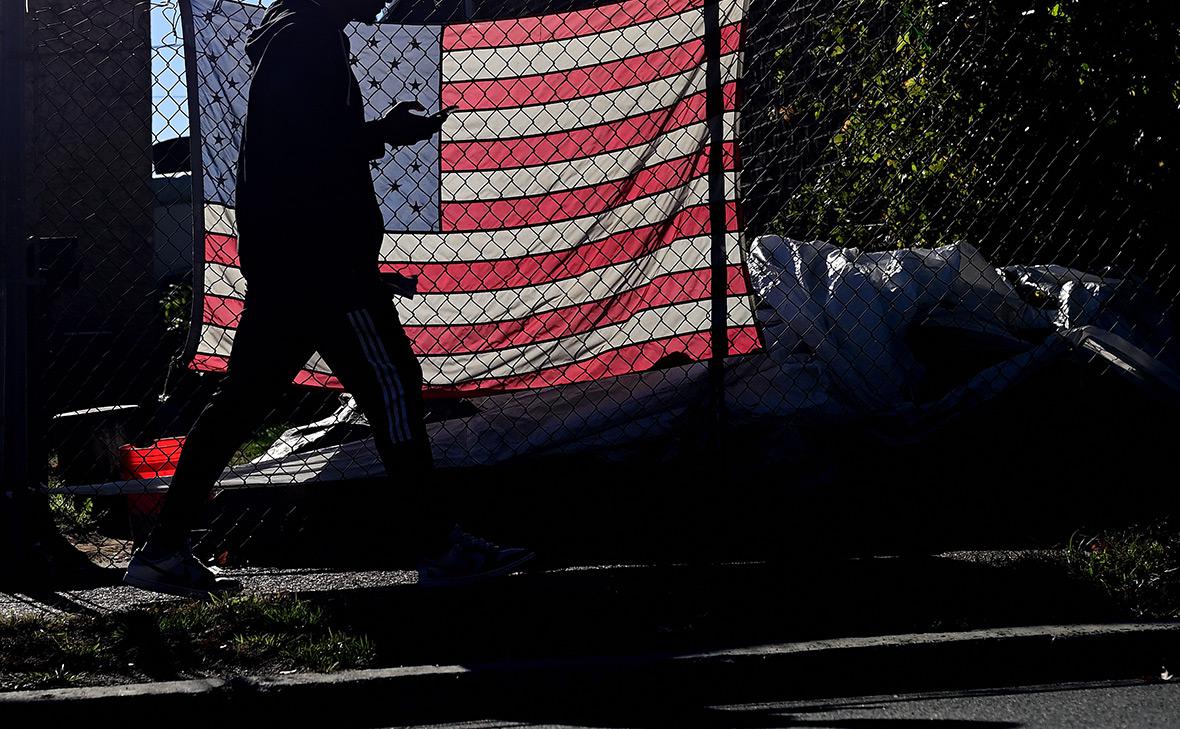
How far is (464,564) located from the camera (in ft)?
13.2

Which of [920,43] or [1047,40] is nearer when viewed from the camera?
[1047,40]

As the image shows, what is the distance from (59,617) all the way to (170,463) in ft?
4.14

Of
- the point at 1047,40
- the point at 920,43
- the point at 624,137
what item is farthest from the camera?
the point at 920,43

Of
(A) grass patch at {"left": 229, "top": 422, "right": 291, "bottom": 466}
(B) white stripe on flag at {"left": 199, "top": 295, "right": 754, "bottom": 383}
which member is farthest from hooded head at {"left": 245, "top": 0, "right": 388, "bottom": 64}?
(A) grass patch at {"left": 229, "top": 422, "right": 291, "bottom": 466}

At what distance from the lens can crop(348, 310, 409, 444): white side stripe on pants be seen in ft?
13.0

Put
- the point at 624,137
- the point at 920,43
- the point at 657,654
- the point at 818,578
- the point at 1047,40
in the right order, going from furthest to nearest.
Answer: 1. the point at 920,43
2. the point at 1047,40
3. the point at 624,137
4. the point at 818,578
5. the point at 657,654

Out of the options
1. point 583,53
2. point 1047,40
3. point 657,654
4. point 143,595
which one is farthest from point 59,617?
point 1047,40

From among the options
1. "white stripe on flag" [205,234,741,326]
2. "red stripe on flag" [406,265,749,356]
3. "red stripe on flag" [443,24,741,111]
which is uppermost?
"red stripe on flag" [443,24,741,111]

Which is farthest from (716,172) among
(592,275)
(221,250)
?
(221,250)

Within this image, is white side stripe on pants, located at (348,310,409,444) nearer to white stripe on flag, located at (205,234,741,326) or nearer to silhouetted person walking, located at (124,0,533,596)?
silhouetted person walking, located at (124,0,533,596)

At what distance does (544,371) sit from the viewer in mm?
5062

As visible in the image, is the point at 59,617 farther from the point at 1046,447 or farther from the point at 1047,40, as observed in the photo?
the point at 1047,40

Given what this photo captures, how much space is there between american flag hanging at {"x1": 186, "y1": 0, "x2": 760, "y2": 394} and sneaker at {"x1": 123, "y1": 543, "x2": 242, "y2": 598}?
121 centimetres

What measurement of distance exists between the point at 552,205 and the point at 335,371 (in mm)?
1330
